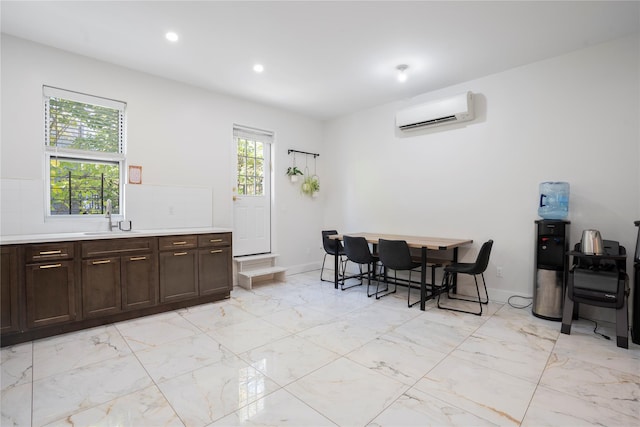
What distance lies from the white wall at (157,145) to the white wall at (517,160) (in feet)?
4.92

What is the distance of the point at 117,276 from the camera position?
3154 mm

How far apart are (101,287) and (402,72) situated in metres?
4.11

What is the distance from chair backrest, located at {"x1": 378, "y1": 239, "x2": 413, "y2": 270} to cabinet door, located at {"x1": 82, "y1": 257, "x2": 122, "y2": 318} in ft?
9.71

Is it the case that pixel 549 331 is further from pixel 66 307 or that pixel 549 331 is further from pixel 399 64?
pixel 66 307

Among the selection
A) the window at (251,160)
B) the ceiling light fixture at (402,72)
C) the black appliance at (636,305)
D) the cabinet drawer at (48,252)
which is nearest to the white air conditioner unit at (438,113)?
the ceiling light fixture at (402,72)

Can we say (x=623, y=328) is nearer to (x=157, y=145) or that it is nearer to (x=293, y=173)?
(x=293, y=173)

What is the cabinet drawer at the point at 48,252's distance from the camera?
8.89 feet

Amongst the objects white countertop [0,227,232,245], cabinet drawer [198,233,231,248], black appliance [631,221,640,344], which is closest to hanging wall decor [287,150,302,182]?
cabinet drawer [198,233,231,248]

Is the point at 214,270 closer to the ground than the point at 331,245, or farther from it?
closer to the ground

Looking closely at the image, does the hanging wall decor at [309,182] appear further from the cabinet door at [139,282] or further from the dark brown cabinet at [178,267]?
the cabinet door at [139,282]

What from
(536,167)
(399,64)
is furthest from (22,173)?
(536,167)

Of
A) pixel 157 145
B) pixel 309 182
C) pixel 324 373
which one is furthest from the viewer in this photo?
pixel 309 182

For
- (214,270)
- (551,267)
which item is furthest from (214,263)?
(551,267)

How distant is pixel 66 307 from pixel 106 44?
264 cm
